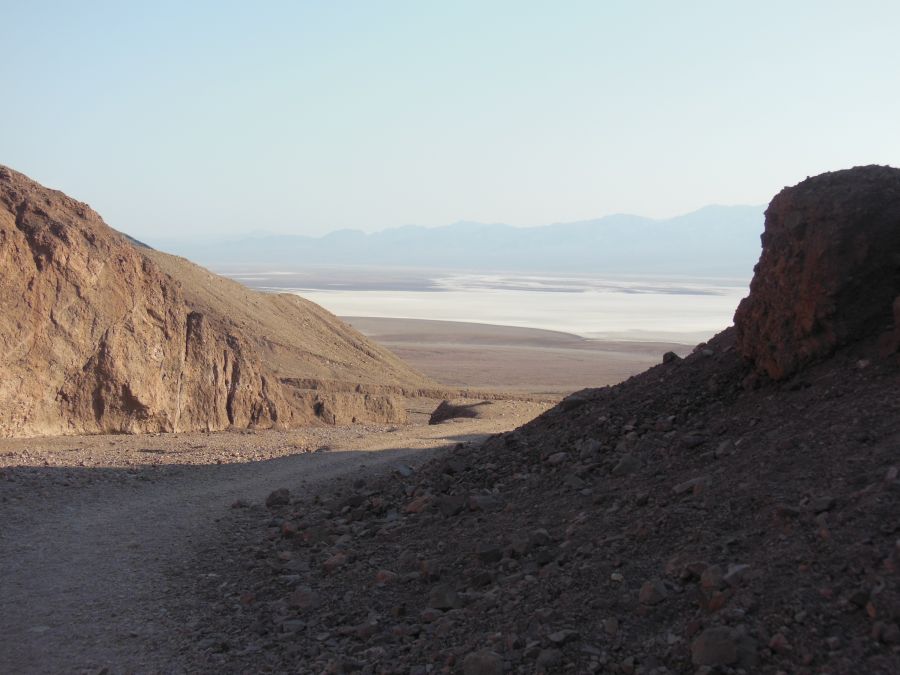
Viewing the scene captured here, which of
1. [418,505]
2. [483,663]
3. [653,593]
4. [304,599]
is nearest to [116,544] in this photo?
[304,599]

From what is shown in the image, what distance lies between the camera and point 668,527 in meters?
5.39

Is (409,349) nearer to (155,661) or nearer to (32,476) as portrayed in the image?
(32,476)

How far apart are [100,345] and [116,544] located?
7.84 metres

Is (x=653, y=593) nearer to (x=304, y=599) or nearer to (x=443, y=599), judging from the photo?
(x=443, y=599)

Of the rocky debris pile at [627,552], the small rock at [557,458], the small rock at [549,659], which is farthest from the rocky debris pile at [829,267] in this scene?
the small rock at [549,659]

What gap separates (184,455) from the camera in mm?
12648

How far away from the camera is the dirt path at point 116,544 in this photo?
5.63 m

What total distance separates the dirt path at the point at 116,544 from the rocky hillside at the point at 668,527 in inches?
17.3

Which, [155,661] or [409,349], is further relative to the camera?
Result: [409,349]

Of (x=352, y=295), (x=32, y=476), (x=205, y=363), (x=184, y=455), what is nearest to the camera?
(x=32, y=476)

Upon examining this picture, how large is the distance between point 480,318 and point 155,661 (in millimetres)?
56055

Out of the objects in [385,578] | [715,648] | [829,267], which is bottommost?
[385,578]

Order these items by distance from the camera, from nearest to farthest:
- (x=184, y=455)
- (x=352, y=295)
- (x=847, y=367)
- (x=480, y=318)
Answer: (x=847, y=367) < (x=184, y=455) < (x=480, y=318) < (x=352, y=295)

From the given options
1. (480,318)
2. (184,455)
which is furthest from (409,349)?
(184,455)
